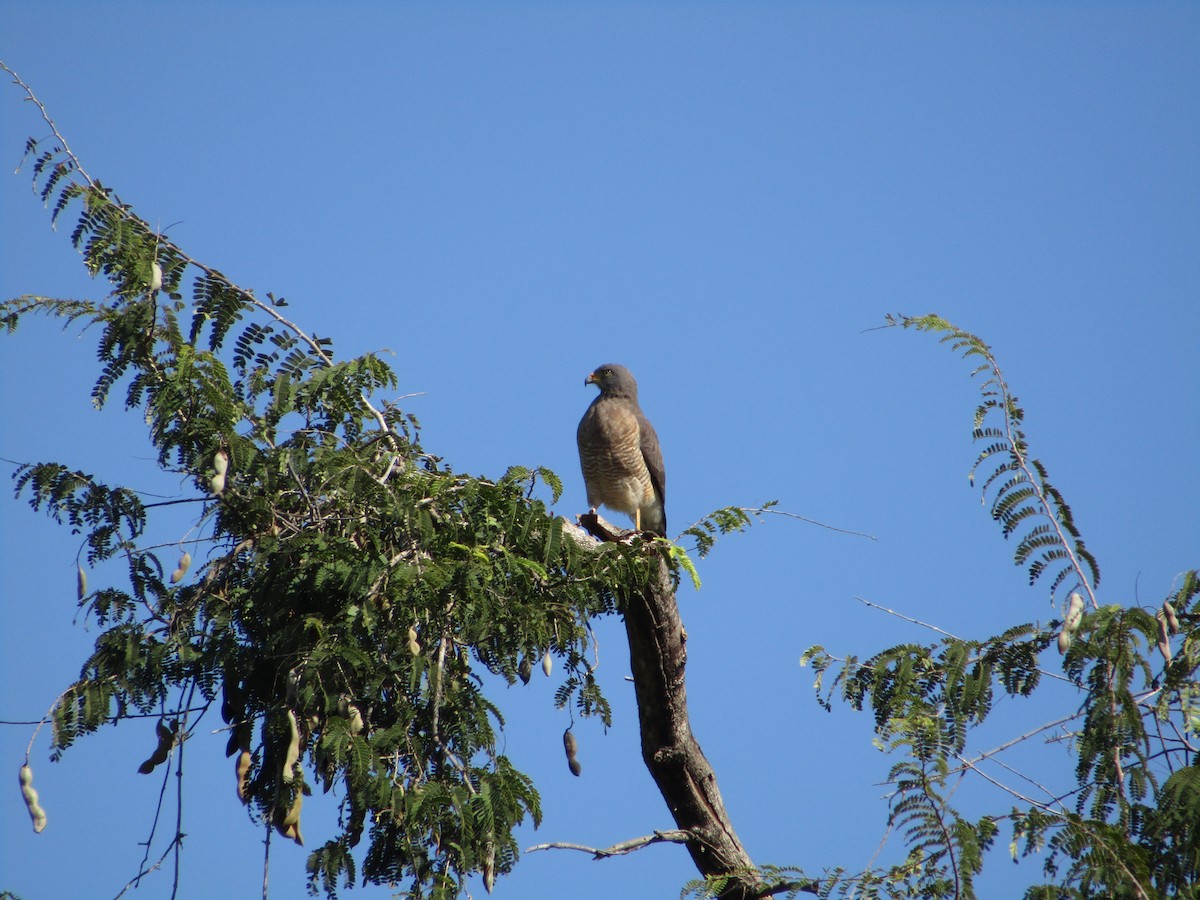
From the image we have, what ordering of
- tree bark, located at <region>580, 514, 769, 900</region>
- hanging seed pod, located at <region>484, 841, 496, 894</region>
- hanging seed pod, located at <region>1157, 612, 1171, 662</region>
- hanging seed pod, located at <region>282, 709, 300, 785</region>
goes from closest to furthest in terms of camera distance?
hanging seed pod, located at <region>1157, 612, 1171, 662</region>, hanging seed pod, located at <region>282, 709, 300, 785</region>, hanging seed pod, located at <region>484, 841, 496, 894</region>, tree bark, located at <region>580, 514, 769, 900</region>

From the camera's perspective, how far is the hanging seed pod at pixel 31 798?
3.55 meters

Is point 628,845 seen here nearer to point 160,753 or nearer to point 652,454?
A: point 160,753

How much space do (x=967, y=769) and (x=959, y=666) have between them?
385mm

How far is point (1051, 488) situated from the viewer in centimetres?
321

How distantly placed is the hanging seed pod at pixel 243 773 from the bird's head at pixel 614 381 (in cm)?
498

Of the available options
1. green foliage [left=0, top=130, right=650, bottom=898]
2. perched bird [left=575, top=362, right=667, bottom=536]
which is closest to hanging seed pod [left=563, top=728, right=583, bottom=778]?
green foliage [left=0, top=130, right=650, bottom=898]

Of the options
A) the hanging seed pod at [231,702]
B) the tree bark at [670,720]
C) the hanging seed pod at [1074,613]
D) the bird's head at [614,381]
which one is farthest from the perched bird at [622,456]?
the hanging seed pod at [1074,613]

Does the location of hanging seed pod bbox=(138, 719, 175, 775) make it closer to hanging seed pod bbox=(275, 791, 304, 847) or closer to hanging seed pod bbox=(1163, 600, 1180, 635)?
hanging seed pod bbox=(275, 791, 304, 847)

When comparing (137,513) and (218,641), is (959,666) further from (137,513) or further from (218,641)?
(137,513)

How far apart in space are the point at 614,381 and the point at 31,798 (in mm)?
5596

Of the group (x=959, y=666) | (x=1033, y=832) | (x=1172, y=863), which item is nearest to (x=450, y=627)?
(x=959, y=666)

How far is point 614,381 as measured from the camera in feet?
27.9

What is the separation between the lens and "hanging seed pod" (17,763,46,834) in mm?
3551

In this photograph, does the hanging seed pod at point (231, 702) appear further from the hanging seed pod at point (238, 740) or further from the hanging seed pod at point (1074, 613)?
the hanging seed pod at point (1074, 613)
